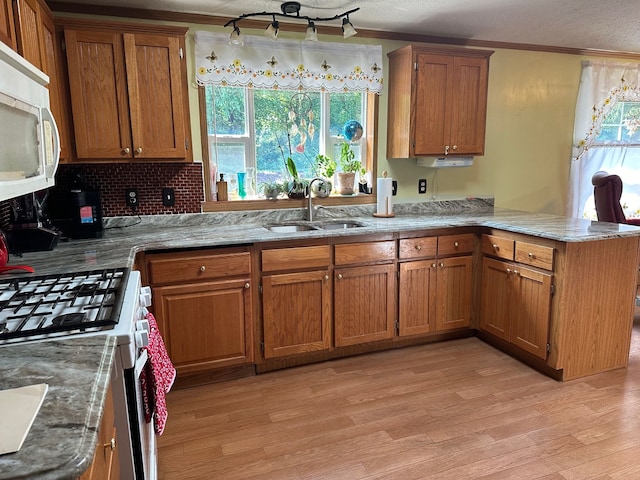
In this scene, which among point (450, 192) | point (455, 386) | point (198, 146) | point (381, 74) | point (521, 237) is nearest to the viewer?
point (455, 386)

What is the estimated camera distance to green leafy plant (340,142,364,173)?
3.40 meters

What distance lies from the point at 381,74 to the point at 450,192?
3.58 feet

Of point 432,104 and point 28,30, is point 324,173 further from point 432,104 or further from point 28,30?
point 28,30

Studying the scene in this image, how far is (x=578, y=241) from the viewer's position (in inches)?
96.9

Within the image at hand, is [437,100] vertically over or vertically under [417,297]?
over

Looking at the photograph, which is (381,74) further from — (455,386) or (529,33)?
(455,386)

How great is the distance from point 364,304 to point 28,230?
74.5 inches

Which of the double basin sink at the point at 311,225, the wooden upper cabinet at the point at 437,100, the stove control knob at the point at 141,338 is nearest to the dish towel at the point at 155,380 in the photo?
the stove control knob at the point at 141,338

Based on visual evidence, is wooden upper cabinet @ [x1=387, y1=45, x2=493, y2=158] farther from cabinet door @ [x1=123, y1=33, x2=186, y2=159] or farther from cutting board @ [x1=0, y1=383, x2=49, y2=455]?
cutting board @ [x1=0, y1=383, x2=49, y2=455]

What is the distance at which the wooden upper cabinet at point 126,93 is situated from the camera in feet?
8.13

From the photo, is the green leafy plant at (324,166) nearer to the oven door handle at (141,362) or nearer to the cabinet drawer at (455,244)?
the cabinet drawer at (455,244)

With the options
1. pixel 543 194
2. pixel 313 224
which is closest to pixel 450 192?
pixel 543 194

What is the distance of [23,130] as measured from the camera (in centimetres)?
120

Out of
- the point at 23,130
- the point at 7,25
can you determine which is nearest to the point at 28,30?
the point at 7,25
